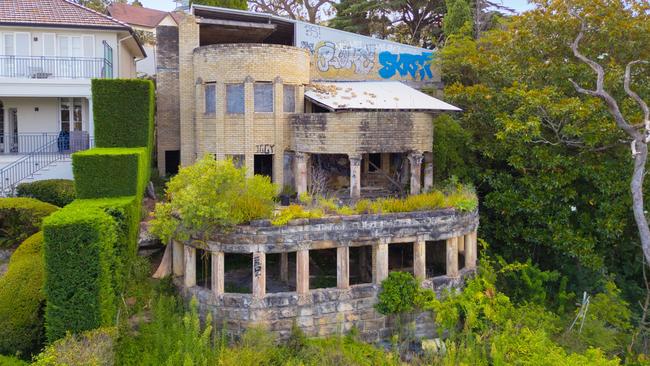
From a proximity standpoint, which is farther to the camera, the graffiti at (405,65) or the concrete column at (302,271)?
the graffiti at (405,65)

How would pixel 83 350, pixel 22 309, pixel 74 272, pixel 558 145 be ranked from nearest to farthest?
pixel 83 350 < pixel 74 272 < pixel 22 309 < pixel 558 145

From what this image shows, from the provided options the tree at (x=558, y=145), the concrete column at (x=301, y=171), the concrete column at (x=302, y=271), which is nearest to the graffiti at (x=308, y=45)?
the concrete column at (x=301, y=171)

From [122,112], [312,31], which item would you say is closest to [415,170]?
[312,31]

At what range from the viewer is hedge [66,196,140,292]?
14.6m

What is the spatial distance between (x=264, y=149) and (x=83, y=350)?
1246 cm

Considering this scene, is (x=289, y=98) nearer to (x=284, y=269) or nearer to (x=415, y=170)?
(x=415, y=170)

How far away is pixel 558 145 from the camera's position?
2228cm

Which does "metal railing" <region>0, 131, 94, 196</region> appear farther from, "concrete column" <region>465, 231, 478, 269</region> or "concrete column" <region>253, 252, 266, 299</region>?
"concrete column" <region>465, 231, 478, 269</region>

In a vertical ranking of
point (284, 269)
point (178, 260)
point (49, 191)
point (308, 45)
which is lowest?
point (284, 269)

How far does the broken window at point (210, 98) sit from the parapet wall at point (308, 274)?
7.14m

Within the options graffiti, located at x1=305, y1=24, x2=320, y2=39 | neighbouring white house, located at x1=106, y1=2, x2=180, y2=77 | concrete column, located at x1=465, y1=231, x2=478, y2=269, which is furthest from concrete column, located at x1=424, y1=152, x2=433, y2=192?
neighbouring white house, located at x1=106, y1=2, x2=180, y2=77

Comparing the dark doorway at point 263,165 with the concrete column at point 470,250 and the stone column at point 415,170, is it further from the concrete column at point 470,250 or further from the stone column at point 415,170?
the concrete column at point 470,250

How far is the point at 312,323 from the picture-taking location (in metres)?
17.8

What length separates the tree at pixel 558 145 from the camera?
831 inches
